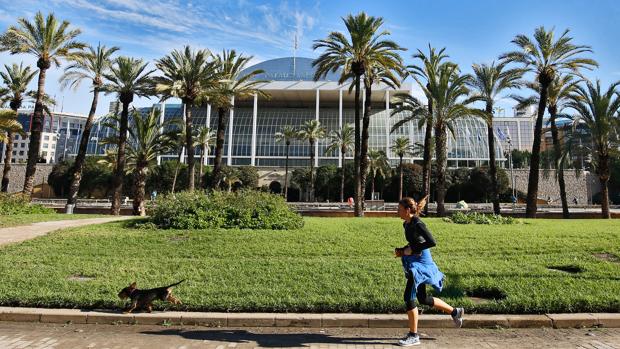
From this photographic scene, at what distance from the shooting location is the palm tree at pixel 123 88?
89.9 ft

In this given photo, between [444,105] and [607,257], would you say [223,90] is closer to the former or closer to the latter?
[444,105]

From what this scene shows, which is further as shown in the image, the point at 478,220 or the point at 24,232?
the point at 478,220

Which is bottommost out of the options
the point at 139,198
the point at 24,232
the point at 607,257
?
the point at 24,232

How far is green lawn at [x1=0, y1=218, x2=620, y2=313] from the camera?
23.2 ft

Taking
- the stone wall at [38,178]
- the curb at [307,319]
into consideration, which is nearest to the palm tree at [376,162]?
the curb at [307,319]

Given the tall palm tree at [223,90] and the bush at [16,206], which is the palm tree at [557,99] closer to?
the tall palm tree at [223,90]

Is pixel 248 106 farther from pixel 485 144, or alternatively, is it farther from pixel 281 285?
pixel 281 285

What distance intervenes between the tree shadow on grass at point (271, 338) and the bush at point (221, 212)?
7778 mm

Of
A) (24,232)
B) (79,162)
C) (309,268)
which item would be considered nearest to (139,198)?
(79,162)

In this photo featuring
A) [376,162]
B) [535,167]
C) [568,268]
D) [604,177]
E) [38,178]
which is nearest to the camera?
[568,268]

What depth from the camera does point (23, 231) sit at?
14422 mm

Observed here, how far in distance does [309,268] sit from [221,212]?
21.5ft

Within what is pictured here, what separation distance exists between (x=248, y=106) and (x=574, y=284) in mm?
78595

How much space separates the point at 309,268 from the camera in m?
8.92
